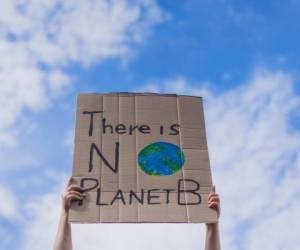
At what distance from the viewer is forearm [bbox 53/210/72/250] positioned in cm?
335

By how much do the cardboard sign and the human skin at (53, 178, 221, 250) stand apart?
0.14ft

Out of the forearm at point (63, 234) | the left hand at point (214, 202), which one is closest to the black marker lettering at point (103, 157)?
the forearm at point (63, 234)

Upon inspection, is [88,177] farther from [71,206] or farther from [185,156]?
[185,156]

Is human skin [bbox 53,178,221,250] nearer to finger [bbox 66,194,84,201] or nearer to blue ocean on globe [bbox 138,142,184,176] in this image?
finger [bbox 66,194,84,201]

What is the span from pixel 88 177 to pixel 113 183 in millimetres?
159

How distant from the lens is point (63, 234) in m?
3.35

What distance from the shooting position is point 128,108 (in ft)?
11.8

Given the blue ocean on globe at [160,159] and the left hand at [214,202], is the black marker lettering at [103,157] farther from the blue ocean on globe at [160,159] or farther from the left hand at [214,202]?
the left hand at [214,202]

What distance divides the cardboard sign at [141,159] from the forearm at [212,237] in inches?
7.8

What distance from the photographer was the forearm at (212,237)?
3.38 m

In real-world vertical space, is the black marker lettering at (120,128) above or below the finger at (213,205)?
above

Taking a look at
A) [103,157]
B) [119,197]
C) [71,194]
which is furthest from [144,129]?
[71,194]

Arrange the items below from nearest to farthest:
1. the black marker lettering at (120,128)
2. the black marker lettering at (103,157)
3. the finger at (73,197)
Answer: the finger at (73,197) < the black marker lettering at (103,157) < the black marker lettering at (120,128)

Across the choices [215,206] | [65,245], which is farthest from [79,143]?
[215,206]
